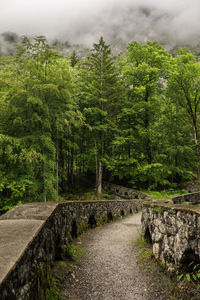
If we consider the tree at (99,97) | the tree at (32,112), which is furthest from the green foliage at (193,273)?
the tree at (99,97)

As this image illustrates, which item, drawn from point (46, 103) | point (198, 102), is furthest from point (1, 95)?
point (198, 102)

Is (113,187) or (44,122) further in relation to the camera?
(113,187)

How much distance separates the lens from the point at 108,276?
3.40 m

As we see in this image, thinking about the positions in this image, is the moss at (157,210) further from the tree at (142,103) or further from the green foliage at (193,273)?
the tree at (142,103)

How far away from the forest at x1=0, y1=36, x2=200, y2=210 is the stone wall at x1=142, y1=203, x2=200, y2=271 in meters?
6.79

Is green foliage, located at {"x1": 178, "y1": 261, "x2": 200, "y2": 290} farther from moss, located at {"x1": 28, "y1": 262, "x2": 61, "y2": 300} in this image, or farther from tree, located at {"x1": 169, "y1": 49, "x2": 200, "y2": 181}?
tree, located at {"x1": 169, "y1": 49, "x2": 200, "y2": 181}

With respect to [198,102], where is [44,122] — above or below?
below

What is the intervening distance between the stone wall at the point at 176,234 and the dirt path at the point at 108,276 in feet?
1.70

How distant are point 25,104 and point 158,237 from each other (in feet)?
26.8

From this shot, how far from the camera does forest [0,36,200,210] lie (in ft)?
31.4

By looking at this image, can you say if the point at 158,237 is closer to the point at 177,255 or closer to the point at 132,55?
the point at 177,255

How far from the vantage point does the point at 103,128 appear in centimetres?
1585

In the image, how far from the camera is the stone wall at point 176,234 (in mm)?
2709

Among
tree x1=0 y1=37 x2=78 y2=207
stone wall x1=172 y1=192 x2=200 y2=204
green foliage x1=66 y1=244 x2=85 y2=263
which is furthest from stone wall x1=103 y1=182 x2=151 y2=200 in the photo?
green foliage x1=66 y1=244 x2=85 y2=263
